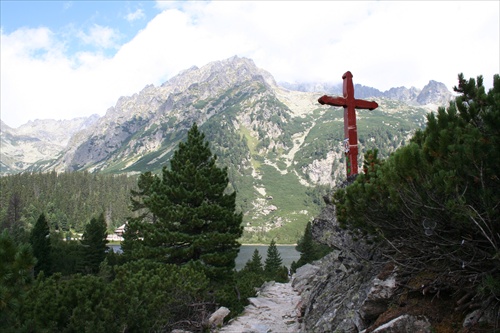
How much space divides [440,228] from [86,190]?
689 feet

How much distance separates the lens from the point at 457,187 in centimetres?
505

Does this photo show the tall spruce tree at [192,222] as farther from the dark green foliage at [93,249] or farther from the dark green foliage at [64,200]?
the dark green foliage at [64,200]

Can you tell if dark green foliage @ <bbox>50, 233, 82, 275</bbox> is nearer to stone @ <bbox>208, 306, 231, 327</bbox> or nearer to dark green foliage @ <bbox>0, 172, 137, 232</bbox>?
stone @ <bbox>208, 306, 231, 327</bbox>

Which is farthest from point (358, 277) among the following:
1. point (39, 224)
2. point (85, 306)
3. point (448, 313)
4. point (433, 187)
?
point (39, 224)

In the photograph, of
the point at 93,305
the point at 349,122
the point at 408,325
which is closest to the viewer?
the point at 408,325

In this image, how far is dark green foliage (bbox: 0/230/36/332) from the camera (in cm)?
587

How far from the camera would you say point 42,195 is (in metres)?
170

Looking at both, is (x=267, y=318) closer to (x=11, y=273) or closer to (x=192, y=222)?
(x=192, y=222)

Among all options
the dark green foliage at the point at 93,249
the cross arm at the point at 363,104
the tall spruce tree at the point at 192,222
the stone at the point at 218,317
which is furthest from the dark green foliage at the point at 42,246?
the cross arm at the point at 363,104

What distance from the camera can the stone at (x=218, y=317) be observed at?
1511cm

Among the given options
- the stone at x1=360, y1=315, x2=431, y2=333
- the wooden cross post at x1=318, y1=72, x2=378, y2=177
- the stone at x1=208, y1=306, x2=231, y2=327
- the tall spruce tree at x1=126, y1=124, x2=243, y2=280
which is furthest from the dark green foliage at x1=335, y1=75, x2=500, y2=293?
the tall spruce tree at x1=126, y1=124, x2=243, y2=280

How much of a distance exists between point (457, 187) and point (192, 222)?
14.6m

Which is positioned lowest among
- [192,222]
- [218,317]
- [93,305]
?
[218,317]

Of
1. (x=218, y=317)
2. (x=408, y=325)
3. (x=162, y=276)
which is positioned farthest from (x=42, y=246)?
(x=408, y=325)
